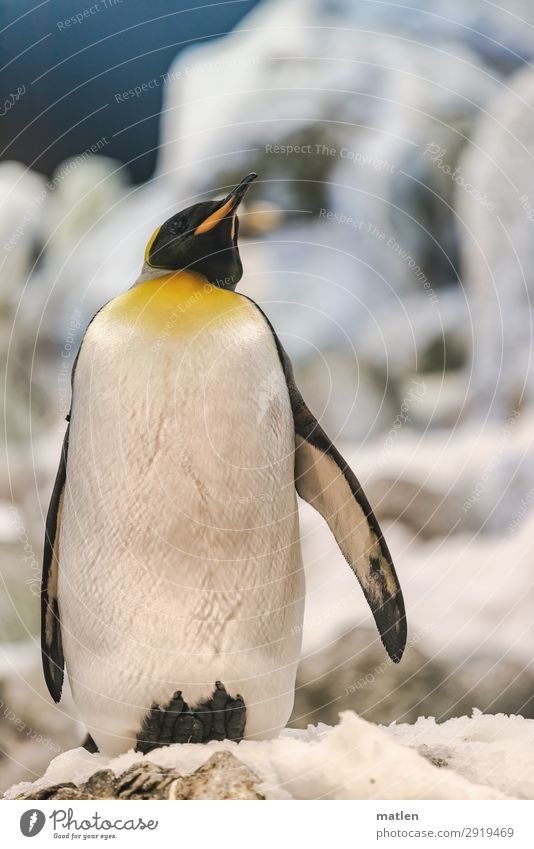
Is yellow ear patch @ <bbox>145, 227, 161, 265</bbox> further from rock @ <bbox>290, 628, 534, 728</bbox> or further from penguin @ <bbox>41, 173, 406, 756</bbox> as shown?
rock @ <bbox>290, 628, 534, 728</bbox>

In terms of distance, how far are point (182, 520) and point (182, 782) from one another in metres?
0.32

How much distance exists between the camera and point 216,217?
117 centimetres

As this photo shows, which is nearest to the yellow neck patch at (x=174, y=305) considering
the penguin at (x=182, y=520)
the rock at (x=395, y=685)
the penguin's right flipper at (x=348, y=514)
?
the penguin at (x=182, y=520)

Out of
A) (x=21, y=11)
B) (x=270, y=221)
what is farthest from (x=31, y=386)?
(x=21, y=11)

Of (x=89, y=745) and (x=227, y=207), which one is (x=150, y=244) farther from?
(x=89, y=745)

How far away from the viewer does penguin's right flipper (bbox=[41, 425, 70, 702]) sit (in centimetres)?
121

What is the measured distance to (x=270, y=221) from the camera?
1.30 m

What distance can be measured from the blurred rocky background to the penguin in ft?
0.32

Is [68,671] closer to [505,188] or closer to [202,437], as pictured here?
[202,437]

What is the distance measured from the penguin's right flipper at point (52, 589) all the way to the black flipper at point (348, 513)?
0.34 metres

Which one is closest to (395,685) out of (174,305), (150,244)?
(174,305)

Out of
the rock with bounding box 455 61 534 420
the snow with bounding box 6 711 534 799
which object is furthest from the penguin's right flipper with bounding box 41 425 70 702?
the rock with bounding box 455 61 534 420

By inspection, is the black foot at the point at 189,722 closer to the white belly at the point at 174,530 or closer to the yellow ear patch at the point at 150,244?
the white belly at the point at 174,530
